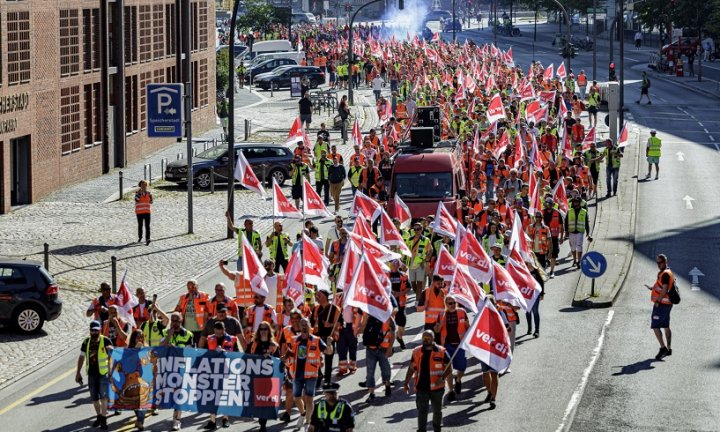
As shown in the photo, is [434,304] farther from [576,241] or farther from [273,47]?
[273,47]

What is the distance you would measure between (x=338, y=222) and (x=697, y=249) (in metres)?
11.1

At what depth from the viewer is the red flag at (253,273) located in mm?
23000

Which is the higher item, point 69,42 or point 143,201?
point 69,42

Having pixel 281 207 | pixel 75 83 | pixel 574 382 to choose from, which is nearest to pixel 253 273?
pixel 574 382

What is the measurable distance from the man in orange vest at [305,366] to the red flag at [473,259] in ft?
16.3

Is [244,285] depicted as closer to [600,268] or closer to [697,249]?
[600,268]

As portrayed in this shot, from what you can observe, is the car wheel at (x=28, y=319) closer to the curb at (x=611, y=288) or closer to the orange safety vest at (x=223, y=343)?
the orange safety vest at (x=223, y=343)

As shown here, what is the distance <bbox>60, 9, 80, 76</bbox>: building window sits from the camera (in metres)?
45.1

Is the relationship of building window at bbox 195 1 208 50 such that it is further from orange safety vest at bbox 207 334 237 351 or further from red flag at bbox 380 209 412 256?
orange safety vest at bbox 207 334 237 351

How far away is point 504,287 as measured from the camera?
22.1m

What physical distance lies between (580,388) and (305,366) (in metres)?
4.51

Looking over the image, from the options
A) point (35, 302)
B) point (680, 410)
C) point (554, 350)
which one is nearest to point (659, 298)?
point (554, 350)

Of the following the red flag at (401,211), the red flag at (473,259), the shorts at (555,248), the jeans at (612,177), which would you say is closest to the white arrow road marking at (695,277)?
the shorts at (555,248)

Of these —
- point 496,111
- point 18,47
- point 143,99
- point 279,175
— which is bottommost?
point 279,175
